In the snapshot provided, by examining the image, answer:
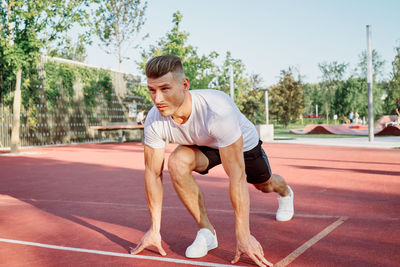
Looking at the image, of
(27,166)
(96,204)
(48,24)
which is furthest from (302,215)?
(48,24)

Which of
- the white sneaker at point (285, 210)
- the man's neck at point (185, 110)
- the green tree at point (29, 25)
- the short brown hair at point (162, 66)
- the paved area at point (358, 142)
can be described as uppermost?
the green tree at point (29, 25)

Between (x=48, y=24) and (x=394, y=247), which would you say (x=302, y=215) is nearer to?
(x=394, y=247)

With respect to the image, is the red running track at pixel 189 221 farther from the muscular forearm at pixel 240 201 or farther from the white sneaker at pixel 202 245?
the muscular forearm at pixel 240 201

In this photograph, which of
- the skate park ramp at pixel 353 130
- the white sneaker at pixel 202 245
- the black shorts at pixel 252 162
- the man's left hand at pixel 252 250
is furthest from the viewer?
the skate park ramp at pixel 353 130

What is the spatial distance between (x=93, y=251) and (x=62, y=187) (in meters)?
4.06

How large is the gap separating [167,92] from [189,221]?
195 cm

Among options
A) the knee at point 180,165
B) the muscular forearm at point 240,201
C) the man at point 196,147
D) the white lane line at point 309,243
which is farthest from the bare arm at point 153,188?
the white lane line at point 309,243

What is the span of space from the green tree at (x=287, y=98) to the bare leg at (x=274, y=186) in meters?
34.5

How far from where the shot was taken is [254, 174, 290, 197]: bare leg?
13.2 feet

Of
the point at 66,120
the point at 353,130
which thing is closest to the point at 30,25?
the point at 66,120

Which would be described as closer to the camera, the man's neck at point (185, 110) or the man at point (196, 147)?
the man at point (196, 147)

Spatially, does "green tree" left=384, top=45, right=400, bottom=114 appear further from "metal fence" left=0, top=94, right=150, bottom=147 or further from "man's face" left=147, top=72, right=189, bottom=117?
"man's face" left=147, top=72, right=189, bottom=117

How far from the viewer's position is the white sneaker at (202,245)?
3182 millimetres

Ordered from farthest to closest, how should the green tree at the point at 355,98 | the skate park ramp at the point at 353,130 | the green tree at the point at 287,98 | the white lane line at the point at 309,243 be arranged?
the green tree at the point at 355,98 < the green tree at the point at 287,98 < the skate park ramp at the point at 353,130 < the white lane line at the point at 309,243
